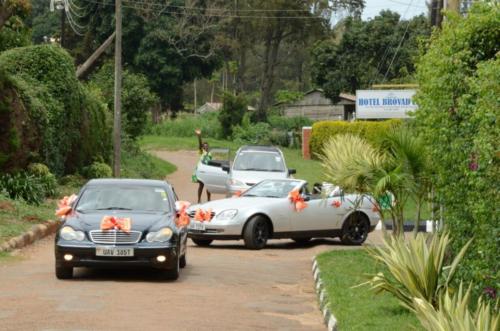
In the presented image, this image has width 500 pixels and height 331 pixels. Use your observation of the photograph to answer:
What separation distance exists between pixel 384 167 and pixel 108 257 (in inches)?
169

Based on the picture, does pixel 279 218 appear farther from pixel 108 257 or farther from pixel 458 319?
pixel 458 319

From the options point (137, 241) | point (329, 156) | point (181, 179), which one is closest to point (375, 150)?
point (329, 156)

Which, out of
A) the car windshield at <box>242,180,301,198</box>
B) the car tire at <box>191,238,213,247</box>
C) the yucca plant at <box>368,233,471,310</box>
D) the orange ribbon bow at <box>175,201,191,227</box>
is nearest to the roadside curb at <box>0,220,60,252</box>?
the car tire at <box>191,238,213,247</box>

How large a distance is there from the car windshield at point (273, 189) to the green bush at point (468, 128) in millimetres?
8708

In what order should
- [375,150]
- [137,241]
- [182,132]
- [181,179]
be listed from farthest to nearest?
1. [182,132]
2. [181,179]
3. [375,150]
4. [137,241]

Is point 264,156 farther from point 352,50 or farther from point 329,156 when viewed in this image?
point 352,50

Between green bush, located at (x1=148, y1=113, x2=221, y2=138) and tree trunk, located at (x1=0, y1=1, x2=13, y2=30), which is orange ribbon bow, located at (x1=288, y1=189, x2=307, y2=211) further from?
green bush, located at (x1=148, y1=113, x2=221, y2=138)

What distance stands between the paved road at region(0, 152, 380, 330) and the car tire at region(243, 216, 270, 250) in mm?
1445

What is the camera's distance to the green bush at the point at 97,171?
35125 mm

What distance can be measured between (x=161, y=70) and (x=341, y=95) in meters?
15.3

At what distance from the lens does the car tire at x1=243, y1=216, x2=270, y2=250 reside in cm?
2122

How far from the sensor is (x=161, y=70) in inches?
2717

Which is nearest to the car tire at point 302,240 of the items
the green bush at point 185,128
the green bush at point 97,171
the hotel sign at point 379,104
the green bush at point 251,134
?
the green bush at point 97,171

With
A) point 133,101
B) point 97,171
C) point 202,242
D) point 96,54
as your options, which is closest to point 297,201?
point 202,242
